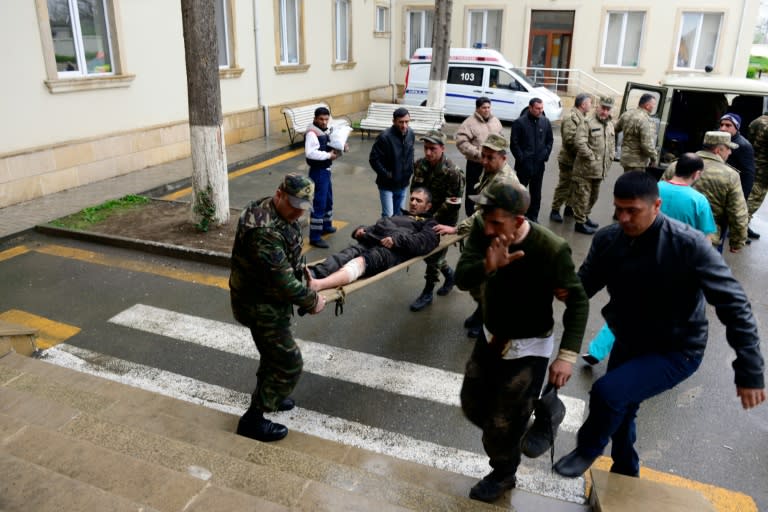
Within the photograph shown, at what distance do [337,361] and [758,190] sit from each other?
6.90 metres

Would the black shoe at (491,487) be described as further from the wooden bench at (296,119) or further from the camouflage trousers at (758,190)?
the wooden bench at (296,119)

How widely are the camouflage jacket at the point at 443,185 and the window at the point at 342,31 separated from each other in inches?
523

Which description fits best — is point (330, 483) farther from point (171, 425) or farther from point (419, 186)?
point (419, 186)

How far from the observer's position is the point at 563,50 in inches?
843

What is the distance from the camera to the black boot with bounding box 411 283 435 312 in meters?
6.02

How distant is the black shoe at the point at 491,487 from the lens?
10.8 feet

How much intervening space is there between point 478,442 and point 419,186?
289 centimetres

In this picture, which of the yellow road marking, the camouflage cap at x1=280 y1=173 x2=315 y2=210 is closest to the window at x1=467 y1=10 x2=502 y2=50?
the yellow road marking

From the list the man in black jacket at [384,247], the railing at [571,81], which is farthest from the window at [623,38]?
the man in black jacket at [384,247]

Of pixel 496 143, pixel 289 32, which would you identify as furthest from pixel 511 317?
pixel 289 32

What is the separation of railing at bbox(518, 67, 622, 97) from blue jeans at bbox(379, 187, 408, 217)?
1474 cm

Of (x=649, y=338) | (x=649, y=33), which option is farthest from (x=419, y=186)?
(x=649, y=33)

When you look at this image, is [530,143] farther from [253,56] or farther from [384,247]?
[253,56]

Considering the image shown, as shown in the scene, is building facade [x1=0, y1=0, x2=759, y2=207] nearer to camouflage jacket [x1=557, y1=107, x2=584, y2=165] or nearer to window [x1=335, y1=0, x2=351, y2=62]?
window [x1=335, y1=0, x2=351, y2=62]
